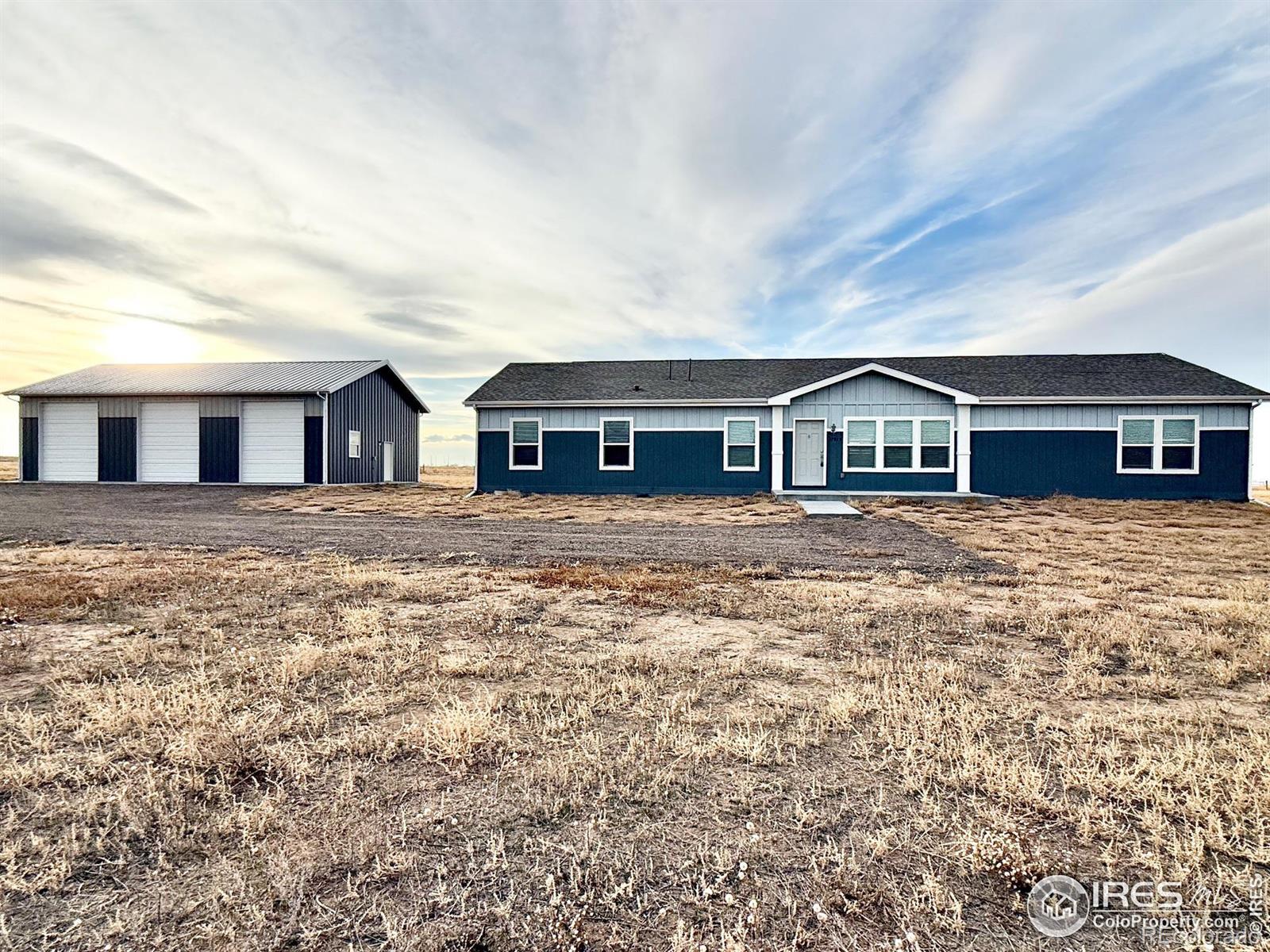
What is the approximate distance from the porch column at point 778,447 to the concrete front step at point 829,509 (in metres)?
1.57

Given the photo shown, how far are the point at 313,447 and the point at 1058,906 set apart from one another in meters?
25.8

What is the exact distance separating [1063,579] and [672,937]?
7.72 m

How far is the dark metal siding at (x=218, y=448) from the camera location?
24328 mm

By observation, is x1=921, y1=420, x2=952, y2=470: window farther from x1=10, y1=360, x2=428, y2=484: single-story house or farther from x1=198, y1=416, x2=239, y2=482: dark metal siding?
x1=198, y1=416, x2=239, y2=482: dark metal siding

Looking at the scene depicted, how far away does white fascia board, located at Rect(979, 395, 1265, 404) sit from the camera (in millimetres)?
18188

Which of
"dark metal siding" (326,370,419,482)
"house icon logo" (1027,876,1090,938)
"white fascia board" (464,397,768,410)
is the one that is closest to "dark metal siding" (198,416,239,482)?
"dark metal siding" (326,370,419,482)

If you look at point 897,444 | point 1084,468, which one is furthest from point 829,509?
point 1084,468

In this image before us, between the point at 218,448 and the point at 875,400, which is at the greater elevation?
the point at 875,400

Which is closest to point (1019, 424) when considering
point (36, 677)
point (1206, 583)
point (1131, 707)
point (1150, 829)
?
point (1206, 583)

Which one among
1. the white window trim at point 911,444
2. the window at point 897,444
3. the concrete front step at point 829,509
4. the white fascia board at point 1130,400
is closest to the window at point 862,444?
the white window trim at point 911,444

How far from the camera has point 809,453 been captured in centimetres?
2017

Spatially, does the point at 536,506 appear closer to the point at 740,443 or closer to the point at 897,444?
the point at 740,443

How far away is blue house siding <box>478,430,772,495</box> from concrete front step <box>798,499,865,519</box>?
2.42 meters

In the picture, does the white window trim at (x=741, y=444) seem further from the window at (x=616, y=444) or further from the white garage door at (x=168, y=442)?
the white garage door at (x=168, y=442)
